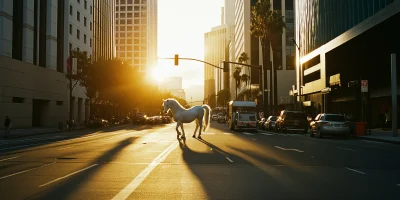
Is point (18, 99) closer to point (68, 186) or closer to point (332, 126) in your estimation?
point (332, 126)

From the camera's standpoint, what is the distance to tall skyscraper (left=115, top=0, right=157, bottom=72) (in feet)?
558

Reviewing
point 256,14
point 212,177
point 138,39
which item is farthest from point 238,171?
point 138,39

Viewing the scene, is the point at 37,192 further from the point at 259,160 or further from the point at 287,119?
the point at 287,119

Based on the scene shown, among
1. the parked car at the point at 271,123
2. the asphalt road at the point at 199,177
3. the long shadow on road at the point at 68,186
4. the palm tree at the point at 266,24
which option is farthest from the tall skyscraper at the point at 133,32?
the long shadow on road at the point at 68,186

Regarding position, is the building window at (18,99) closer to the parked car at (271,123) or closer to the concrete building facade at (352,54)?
the parked car at (271,123)

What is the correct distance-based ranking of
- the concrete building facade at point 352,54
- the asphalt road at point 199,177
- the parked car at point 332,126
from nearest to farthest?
1. the asphalt road at point 199,177
2. the parked car at point 332,126
3. the concrete building facade at point 352,54

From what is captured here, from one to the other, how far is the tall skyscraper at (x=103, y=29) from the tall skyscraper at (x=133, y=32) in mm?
69005

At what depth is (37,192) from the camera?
840 cm

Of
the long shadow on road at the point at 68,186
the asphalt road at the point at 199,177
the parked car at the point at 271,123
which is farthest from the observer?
the parked car at the point at 271,123

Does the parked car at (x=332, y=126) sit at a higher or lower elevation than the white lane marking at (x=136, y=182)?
higher

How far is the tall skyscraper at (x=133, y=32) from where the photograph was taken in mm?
170000

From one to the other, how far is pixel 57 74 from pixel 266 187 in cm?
5393

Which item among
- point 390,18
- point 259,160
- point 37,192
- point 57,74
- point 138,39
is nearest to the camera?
point 37,192

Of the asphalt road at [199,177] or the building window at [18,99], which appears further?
the building window at [18,99]
